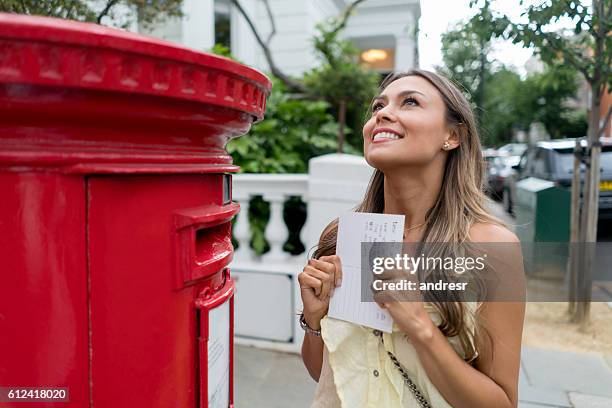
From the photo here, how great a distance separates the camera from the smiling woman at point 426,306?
44.8 inches

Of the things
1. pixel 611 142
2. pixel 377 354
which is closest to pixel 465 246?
pixel 377 354

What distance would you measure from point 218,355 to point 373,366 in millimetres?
404

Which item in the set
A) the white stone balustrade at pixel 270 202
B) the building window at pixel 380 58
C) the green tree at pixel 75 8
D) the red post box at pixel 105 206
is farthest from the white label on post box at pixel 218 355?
the building window at pixel 380 58

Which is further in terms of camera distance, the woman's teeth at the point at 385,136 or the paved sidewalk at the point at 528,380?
the paved sidewalk at the point at 528,380

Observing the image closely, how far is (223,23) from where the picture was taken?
10.1m

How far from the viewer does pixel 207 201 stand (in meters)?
0.99

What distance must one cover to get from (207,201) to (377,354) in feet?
1.95

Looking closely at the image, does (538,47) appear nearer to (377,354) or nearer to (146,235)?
(377,354)

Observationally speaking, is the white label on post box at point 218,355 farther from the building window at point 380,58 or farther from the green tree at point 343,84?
the building window at point 380,58

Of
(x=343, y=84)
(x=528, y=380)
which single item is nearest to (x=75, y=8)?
(x=528, y=380)

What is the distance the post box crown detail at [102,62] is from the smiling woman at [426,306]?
54 cm

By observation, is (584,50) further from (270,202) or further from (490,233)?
(490,233)

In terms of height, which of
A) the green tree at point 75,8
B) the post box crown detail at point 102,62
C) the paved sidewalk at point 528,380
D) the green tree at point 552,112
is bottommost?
the paved sidewalk at point 528,380

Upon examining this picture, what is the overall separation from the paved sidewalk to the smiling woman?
5.55 feet
